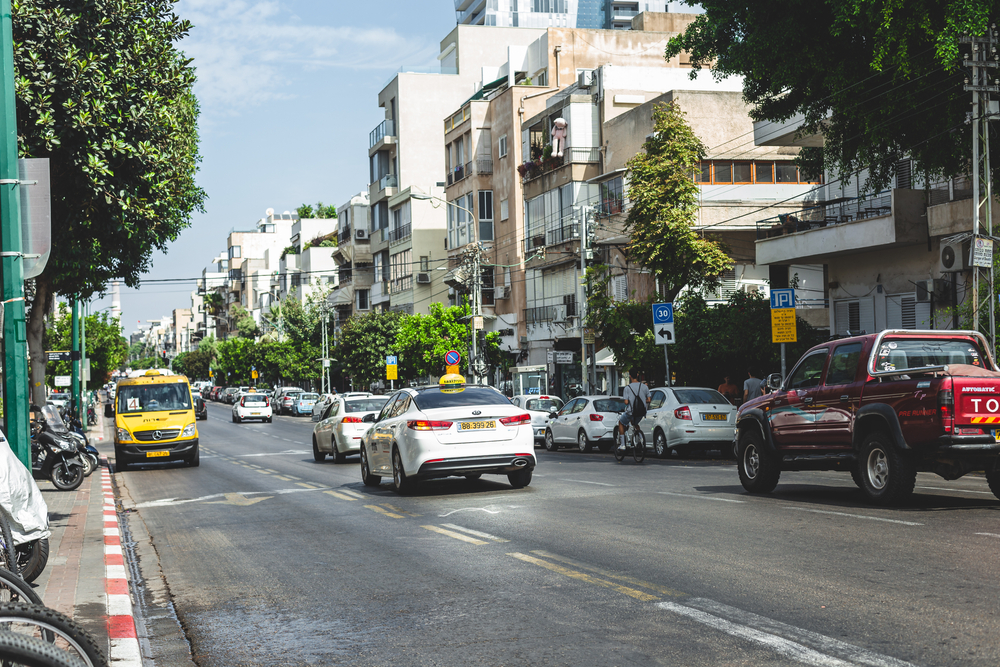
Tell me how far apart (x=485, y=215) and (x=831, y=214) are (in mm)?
29765

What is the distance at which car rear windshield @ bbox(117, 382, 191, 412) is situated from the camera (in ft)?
89.1

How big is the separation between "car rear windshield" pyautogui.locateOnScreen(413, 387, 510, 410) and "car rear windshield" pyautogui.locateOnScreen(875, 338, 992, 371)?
5.78 m

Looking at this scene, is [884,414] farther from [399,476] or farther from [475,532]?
[399,476]

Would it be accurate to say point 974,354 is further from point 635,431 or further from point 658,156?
point 658,156

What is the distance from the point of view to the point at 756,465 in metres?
14.9

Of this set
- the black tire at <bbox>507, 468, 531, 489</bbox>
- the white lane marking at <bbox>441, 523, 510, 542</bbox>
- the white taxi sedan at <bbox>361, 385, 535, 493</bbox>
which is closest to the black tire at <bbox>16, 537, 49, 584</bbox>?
the white lane marking at <bbox>441, 523, 510, 542</bbox>

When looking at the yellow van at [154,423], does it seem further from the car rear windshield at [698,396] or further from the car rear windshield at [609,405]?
the car rear windshield at [698,396]

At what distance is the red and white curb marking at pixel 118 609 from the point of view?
251 inches

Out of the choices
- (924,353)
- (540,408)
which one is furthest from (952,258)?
(540,408)

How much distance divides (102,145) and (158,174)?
3.73 ft

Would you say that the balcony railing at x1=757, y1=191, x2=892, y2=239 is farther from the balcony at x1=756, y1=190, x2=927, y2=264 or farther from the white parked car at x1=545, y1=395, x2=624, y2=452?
the white parked car at x1=545, y1=395, x2=624, y2=452

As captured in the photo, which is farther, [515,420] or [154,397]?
[154,397]

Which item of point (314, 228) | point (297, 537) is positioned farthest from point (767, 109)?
point (314, 228)

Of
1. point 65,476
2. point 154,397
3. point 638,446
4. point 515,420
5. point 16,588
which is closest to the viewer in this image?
point 16,588
